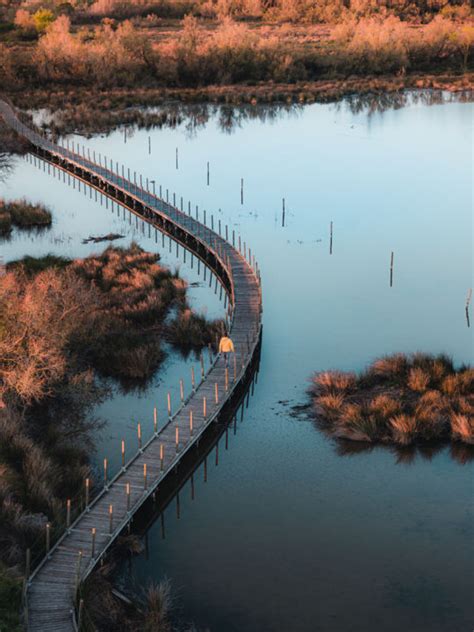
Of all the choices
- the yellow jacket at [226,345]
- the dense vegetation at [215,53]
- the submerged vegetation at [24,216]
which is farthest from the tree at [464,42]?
the yellow jacket at [226,345]

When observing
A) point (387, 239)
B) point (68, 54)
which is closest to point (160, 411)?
point (387, 239)

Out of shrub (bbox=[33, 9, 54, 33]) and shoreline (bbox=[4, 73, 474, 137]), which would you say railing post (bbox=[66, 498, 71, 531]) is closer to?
shoreline (bbox=[4, 73, 474, 137])

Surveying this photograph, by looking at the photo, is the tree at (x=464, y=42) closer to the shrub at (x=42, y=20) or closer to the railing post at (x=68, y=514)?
the shrub at (x=42, y=20)

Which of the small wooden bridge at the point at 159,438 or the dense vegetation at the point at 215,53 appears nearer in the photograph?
the small wooden bridge at the point at 159,438

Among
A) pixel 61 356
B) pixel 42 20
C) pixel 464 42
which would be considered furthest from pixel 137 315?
pixel 42 20

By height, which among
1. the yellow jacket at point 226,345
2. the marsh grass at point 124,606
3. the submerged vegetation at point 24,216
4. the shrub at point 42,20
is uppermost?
the shrub at point 42,20
